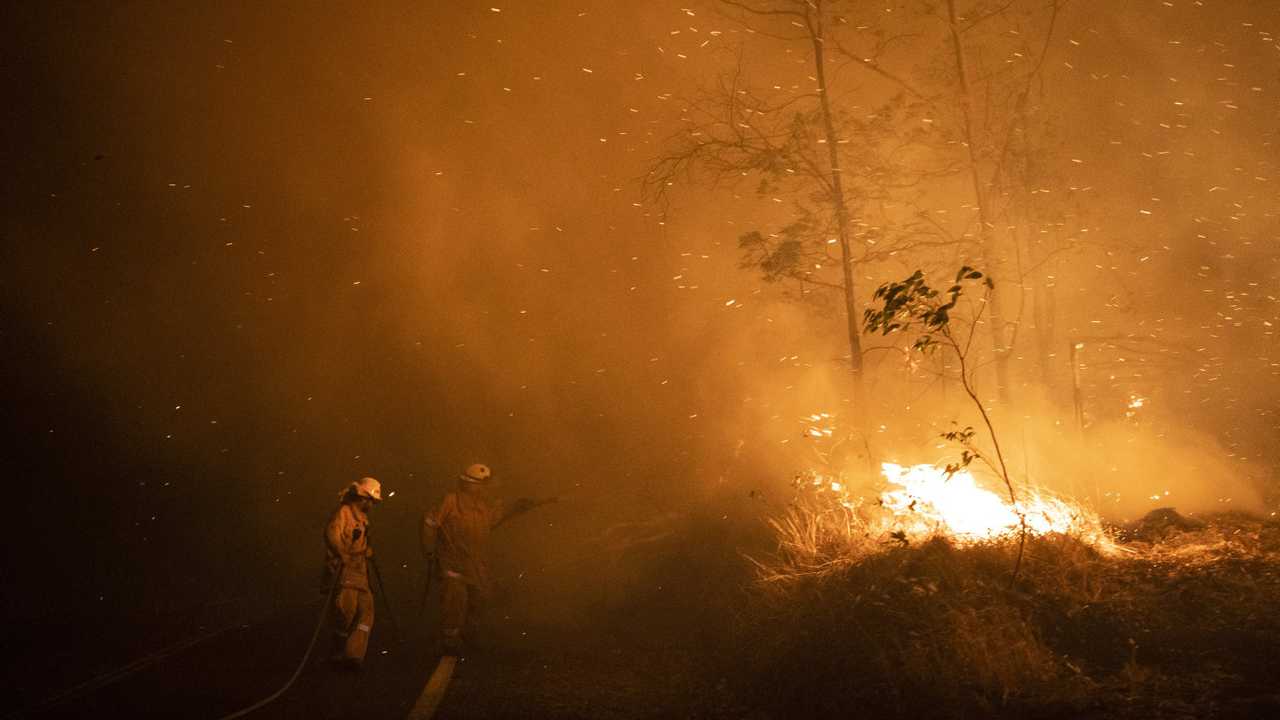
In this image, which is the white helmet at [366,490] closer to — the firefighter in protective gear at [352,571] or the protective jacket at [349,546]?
the firefighter in protective gear at [352,571]

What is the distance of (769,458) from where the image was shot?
1659 centimetres

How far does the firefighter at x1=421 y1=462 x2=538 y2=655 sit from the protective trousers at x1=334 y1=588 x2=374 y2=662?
841 millimetres

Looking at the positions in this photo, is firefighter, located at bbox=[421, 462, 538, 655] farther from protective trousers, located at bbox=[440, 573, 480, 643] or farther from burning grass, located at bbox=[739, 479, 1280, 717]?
burning grass, located at bbox=[739, 479, 1280, 717]

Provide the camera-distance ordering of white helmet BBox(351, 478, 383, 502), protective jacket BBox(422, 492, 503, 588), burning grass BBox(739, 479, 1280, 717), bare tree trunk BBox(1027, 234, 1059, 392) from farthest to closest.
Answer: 1. bare tree trunk BBox(1027, 234, 1059, 392)
2. protective jacket BBox(422, 492, 503, 588)
3. white helmet BBox(351, 478, 383, 502)
4. burning grass BBox(739, 479, 1280, 717)

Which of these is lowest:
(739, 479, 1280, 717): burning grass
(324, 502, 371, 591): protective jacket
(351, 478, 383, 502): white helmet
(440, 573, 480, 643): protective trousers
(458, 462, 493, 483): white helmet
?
(440, 573, 480, 643): protective trousers

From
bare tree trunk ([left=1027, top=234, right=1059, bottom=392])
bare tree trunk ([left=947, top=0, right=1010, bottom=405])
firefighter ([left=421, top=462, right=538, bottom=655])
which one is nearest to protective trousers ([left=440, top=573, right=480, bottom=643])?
firefighter ([left=421, top=462, right=538, bottom=655])

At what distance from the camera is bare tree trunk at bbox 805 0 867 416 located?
1191 cm

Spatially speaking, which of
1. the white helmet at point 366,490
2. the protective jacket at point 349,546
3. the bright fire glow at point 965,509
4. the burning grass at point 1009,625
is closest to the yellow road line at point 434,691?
the protective jacket at point 349,546

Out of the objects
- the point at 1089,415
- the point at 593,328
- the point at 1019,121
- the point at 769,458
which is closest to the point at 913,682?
the point at 769,458

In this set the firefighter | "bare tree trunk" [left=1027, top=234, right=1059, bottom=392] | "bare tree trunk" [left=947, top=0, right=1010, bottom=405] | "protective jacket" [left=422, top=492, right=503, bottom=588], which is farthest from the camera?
"bare tree trunk" [left=1027, top=234, right=1059, bottom=392]

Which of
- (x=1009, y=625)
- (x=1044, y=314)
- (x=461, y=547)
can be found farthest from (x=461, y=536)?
(x=1044, y=314)

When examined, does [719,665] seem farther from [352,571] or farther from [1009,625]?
[352,571]

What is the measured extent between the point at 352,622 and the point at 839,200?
29.1ft

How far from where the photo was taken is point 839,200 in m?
12.4
